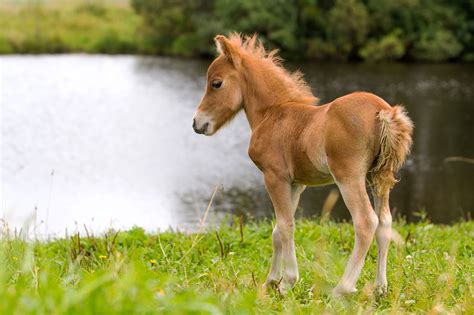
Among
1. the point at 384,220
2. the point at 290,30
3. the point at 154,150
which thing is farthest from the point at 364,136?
the point at 290,30

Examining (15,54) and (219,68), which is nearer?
(219,68)

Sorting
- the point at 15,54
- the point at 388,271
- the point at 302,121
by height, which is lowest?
the point at 15,54

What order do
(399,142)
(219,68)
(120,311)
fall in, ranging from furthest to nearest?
(219,68), (399,142), (120,311)

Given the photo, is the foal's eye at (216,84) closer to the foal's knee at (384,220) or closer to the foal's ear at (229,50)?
the foal's ear at (229,50)

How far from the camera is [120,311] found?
328cm

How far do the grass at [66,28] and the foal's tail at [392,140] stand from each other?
4885cm

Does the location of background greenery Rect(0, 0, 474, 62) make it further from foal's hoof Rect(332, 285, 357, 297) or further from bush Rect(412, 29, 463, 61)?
foal's hoof Rect(332, 285, 357, 297)

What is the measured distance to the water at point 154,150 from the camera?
16.3 m

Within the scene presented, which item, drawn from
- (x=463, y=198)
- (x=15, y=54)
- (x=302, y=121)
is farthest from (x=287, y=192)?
(x=15, y=54)

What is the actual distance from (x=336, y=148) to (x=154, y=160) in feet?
54.9

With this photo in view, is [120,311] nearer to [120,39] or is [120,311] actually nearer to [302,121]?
[302,121]

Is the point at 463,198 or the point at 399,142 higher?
the point at 399,142

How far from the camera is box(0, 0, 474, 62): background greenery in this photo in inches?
1941

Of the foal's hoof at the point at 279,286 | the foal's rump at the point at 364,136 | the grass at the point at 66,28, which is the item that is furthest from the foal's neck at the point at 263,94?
the grass at the point at 66,28
